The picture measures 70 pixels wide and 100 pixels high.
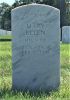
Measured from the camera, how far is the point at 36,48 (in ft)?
26.2

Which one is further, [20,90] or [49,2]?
[49,2]

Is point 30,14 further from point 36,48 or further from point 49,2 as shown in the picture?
point 49,2

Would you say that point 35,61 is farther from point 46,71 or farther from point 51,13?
point 51,13

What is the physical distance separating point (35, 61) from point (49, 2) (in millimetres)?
53131

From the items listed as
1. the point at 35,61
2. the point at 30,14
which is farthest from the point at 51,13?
the point at 35,61

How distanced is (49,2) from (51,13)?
174 feet

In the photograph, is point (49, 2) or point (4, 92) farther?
point (49, 2)

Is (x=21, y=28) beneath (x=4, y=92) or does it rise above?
above

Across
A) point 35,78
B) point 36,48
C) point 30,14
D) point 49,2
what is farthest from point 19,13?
point 49,2

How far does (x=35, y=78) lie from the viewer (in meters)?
7.99

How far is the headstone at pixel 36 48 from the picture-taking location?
7.98 metres

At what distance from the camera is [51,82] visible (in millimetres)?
8016

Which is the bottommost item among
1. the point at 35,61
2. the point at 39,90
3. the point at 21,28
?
the point at 39,90

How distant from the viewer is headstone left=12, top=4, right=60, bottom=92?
7.98 metres
